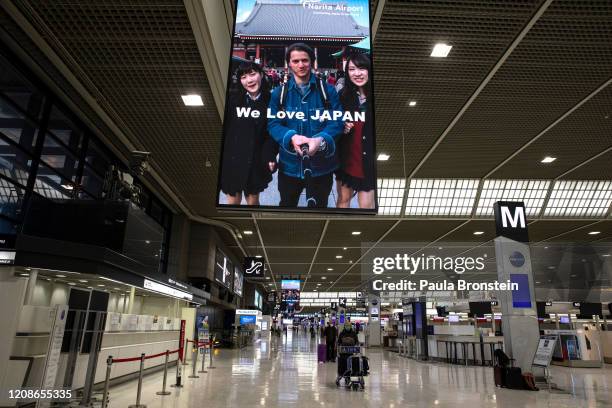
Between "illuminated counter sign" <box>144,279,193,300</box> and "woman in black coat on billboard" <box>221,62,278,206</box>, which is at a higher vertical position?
"woman in black coat on billboard" <box>221,62,278,206</box>

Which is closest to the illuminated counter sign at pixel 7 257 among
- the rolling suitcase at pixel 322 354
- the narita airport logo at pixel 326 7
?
the narita airport logo at pixel 326 7

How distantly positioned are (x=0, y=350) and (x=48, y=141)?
5.04 metres

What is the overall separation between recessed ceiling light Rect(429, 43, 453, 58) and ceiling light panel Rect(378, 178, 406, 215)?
800 centimetres

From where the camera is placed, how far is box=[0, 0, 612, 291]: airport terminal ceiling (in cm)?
690

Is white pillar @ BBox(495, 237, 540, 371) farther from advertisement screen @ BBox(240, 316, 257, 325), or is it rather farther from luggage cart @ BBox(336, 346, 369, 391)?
advertisement screen @ BBox(240, 316, 257, 325)

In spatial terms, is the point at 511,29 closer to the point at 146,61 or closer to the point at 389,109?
the point at 389,109

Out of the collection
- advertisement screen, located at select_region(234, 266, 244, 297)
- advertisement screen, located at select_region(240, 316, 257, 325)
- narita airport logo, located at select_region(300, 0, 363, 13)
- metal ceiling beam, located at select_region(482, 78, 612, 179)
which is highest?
metal ceiling beam, located at select_region(482, 78, 612, 179)

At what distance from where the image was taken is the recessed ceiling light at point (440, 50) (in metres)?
7.78

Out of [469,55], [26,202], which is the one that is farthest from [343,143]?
[26,202]

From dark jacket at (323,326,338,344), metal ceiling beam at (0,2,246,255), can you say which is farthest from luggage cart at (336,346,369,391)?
metal ceiling beam at (0,2,246,255)

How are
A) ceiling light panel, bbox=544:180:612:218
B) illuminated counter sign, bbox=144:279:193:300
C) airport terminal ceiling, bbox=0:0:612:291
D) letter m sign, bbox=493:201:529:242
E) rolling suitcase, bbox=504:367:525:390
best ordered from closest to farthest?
airport terminal ceiling, bbox=0:0:612:291, rolling suitcase, bbox=504:367:525:390, illuminated counter sign, bbox=144:279:193:300, letter m sign, bbox=493:201:529:242, ceiling light panel, bbox=544:180:612:218

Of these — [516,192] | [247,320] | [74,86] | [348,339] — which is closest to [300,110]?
[74,86]

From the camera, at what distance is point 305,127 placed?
433 centimetres

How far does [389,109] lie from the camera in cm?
1023
